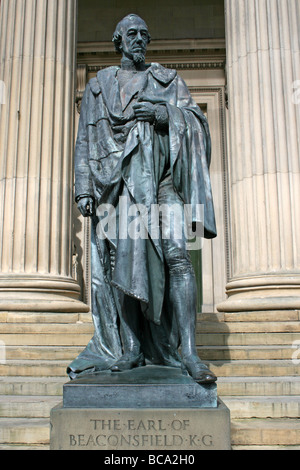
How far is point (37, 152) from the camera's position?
10.2m

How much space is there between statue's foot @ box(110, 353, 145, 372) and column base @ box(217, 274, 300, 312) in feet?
15.4

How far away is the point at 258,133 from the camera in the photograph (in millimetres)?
10148

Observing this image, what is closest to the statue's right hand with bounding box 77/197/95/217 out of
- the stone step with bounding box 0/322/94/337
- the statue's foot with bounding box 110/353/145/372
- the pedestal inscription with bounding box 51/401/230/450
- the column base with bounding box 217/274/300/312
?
the statue's foot with bounding box 110/353/145/372

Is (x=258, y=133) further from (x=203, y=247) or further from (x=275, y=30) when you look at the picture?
(x=203, y=247)

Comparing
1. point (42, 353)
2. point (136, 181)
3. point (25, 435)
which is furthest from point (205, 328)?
point (136, 181)

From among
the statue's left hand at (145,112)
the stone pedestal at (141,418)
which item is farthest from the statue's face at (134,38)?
the stone pedestal at (141,418)

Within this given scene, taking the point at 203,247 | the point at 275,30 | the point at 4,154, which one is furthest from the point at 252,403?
the point at 203,247

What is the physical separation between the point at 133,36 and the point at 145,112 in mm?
910

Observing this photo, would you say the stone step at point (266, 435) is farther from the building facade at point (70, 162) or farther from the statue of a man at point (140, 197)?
the building facade at point (70, 162)

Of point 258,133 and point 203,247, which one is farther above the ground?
point 258,133

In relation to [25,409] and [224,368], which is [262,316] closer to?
[224,368]

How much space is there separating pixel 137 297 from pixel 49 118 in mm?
7137

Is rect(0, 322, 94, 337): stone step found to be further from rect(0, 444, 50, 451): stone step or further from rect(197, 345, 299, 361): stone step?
rect(0, 444, 50, 451): stone step
